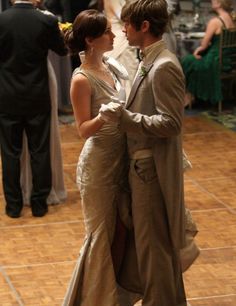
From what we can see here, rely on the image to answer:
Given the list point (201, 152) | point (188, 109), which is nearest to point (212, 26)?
point (188, 109)

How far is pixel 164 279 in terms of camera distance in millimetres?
4227

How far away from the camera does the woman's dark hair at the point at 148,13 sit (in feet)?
13.1

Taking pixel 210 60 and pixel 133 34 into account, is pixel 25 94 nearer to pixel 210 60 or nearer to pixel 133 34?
pixel 133 34

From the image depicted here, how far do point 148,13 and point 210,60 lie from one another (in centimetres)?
618

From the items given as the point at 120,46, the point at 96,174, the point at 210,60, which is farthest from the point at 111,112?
the point at 210,60

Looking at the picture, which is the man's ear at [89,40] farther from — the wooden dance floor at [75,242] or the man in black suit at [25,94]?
the man in black suit at [25,94]

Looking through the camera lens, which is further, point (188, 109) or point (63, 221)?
point (188, 109)

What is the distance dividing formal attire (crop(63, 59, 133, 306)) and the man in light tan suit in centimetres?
11

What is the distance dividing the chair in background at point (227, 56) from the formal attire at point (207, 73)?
0.03 m

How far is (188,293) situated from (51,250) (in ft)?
3.73

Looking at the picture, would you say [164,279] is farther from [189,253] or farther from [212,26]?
[212,26]

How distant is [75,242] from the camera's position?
611 cm

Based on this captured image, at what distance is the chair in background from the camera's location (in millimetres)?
10055

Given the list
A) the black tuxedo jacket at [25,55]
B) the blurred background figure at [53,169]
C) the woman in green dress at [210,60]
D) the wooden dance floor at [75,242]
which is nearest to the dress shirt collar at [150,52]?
the wooden dance floor at [75,242]
